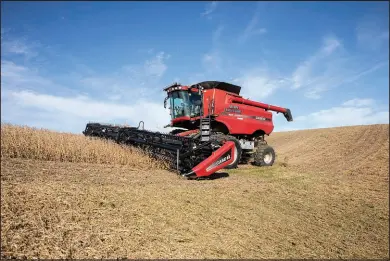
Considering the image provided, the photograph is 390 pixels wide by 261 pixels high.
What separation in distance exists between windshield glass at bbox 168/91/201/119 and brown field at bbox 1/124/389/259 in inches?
118

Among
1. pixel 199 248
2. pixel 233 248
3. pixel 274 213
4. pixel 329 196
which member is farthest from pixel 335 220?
pixel 199 248

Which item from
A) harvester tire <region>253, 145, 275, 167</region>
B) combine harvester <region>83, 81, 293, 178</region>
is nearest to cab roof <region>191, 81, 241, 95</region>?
combine harvester <region>83, 81, 293, 178</region>

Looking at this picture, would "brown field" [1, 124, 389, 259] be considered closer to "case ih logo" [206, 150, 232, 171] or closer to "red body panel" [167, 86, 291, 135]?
"case ih logo" [206, 150, 232, 171]

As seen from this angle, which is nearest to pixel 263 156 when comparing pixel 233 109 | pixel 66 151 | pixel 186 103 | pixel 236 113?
pixel 236 113

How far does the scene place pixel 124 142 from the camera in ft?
35.1

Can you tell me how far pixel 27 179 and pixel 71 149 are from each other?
385 cm

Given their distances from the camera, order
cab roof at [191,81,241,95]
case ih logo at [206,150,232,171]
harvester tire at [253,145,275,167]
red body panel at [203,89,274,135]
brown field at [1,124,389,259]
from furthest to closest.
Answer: harvester tire at [253,145,275,167]
cab roof at [191,81,241,95]
red body panel at [203,89,274,135]
case ih logo at [206,150,232,171]
brown field at [1,124,389,259]

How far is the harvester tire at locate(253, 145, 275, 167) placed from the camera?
40.0 ft

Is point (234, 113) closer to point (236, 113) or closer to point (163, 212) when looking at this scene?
point (236, 113)

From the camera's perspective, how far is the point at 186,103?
11.4 m

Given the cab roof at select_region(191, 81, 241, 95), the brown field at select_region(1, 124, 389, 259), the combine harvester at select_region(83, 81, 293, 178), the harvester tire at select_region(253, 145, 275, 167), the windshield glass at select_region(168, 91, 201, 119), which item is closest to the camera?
the brown field at select_region(1, 124, 389, 259)

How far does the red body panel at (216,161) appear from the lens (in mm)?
7688

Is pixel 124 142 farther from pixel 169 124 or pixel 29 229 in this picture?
pixel 29 229

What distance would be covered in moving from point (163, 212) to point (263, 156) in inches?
330
